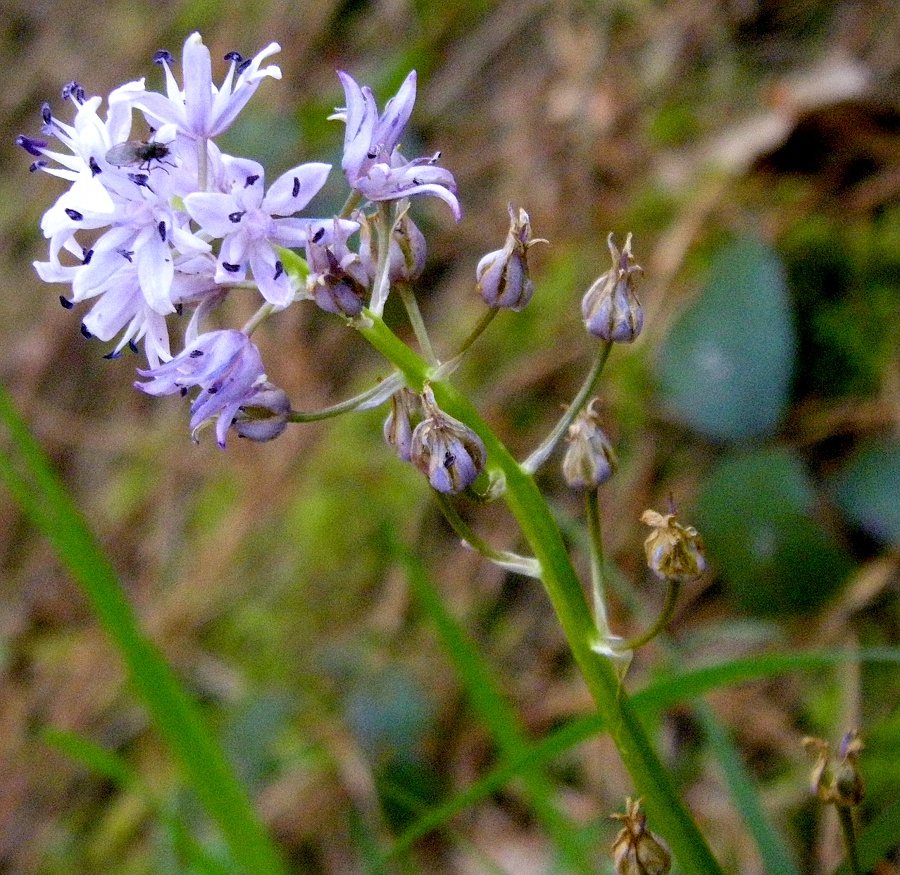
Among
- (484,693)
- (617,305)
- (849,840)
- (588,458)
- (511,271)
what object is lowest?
(484,693)

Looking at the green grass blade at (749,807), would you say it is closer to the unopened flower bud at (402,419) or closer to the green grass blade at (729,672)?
the green grass blade at (729,672)

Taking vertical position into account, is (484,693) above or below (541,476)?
above

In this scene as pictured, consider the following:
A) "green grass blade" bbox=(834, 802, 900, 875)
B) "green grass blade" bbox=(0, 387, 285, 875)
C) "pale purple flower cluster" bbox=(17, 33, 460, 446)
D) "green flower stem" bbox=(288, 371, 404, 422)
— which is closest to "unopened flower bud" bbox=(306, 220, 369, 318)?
"pale purple flower cluster" bbox=(17, 33, 460, 446)

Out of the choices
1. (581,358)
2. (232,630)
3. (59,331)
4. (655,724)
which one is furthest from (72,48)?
(655,724)

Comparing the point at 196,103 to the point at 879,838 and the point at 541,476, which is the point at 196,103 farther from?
the point at 541,476

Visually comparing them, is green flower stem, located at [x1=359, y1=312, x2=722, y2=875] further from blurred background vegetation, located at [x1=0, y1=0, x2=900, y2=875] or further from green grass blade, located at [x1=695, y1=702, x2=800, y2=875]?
blurred background vegetation, located at [x1=0, y1=0, x2=900, y2=875]

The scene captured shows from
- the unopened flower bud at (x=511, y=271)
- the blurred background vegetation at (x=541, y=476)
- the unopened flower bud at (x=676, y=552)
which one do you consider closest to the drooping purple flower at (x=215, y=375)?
the unopened flower bud at (x=511, y=271)

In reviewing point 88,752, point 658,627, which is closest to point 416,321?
point 658,627
